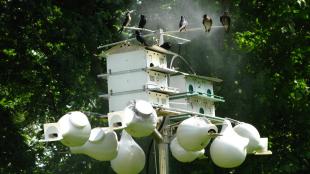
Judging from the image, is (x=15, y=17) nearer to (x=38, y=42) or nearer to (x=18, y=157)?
(x=38, y=42)

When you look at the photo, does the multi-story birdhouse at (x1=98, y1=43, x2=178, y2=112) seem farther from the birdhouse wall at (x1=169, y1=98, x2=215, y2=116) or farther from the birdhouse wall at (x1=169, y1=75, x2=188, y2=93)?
the birdhouse wall at (x1=169, y1=75, x2=188, y2=93)

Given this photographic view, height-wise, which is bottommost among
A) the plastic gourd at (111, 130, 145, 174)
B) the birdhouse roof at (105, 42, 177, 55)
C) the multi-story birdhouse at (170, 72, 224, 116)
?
the plastic gourd at (111, 130, 145, 174)

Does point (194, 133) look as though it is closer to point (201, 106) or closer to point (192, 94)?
point (192, 94)

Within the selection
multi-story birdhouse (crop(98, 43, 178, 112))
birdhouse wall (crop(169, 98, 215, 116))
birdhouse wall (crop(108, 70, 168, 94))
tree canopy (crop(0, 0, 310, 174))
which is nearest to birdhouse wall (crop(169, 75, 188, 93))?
birdhouse wall (crop(169, 98, 215, 116))

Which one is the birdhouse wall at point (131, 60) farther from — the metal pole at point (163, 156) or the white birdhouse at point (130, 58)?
the metal pole at point (163, 156)

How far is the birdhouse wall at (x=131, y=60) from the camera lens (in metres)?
8.22

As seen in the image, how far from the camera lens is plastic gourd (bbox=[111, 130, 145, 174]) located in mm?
7457

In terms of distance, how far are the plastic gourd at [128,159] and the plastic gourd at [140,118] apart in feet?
1.47

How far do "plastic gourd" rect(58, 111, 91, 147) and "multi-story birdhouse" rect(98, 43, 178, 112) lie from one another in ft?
4.30

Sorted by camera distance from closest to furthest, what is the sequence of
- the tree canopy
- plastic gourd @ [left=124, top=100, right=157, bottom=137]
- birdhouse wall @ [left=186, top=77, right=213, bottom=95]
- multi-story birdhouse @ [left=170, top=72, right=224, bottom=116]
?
plastic gourd @ [left=124, top=100, right=157, bottom=137]
multi-story birdhouse @ [left=170, top=72, right=224, bottom=116]
birdhouse wall @ [left=186, top=77, right=213, bottom=95]
the tree canopy

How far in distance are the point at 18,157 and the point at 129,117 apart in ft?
24.0

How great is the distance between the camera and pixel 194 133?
7.28 m

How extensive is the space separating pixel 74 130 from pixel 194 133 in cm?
115

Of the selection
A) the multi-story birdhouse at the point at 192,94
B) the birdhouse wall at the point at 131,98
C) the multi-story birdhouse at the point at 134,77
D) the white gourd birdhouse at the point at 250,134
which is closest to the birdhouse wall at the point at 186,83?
the multi-story birdhouse at the point at 192,94
